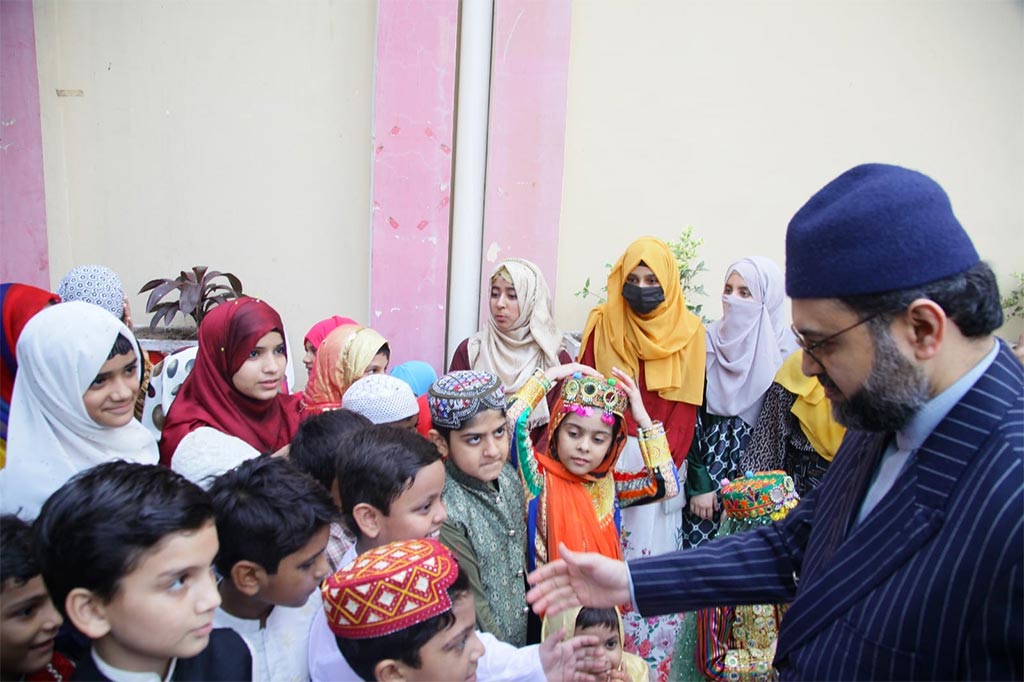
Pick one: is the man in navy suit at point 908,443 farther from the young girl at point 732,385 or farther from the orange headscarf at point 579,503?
the young girl at point 732,385

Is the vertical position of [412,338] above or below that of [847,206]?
below

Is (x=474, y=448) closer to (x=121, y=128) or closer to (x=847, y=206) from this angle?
(x=847, y=206)

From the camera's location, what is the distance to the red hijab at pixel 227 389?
2809 mm

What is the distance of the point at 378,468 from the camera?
221 centimetres

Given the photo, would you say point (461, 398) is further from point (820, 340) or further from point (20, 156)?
point (20, 156)

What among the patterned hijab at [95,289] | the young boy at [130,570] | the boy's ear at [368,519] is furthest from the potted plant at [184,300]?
the young boy at [130,570]

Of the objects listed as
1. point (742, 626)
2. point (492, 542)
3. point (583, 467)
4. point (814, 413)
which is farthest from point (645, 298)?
point (492, 542)

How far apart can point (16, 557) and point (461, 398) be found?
4.64 feet

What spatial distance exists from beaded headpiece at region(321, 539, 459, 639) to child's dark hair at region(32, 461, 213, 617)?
347 millimetres

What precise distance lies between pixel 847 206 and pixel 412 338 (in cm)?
396

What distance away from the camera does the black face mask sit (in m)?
3.94

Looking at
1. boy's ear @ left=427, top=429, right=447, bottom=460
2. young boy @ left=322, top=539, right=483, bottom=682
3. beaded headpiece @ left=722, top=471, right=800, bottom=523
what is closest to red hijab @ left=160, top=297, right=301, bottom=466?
boy's ear @ left=427, top=429, right=447, bottom=460

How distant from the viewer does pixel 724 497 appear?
9.81ft

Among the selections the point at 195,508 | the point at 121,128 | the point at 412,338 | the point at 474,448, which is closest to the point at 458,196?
the point at 412,338
